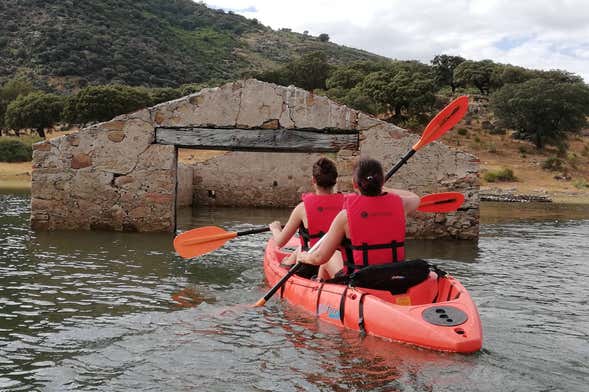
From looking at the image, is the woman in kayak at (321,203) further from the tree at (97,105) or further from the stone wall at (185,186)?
the tree at (97,105)

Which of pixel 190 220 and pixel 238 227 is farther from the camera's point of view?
pixel 190 220

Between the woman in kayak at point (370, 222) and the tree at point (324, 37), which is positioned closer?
the woman in kayak at point (370, 222)

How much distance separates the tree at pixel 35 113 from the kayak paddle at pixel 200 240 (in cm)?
3039

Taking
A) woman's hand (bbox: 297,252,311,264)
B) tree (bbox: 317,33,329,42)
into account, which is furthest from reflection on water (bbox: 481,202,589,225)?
tree (bbox: 317,33,329,42)

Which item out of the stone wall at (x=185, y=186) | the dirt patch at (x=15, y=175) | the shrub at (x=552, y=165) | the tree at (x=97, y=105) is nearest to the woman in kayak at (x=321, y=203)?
the stone wall at (x=185, y=186)

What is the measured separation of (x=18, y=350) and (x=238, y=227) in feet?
28.1

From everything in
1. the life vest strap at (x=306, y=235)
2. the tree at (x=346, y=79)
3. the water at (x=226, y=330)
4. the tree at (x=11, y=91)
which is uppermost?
the tree at (x=346, y=79)

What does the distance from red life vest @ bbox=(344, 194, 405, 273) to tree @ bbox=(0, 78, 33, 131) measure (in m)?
37.0

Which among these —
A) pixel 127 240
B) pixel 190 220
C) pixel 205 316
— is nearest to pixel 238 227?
pixel 190 220

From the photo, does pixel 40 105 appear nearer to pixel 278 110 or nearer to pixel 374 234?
pixel 278 110

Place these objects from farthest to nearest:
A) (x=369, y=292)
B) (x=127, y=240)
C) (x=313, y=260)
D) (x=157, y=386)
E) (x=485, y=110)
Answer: (x=485, y=110)
(x=127, y=240)
(x=313, y=260)
(x=369, y=292)
(x=157, y=386)

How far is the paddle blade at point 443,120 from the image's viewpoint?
807cm

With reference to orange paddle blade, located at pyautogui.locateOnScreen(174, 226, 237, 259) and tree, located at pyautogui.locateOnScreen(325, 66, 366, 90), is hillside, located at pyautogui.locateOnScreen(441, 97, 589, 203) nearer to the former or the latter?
tree, located at pyautogui.locateOnScreen(325, 66, 366, 90)

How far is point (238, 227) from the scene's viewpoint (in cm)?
1327
